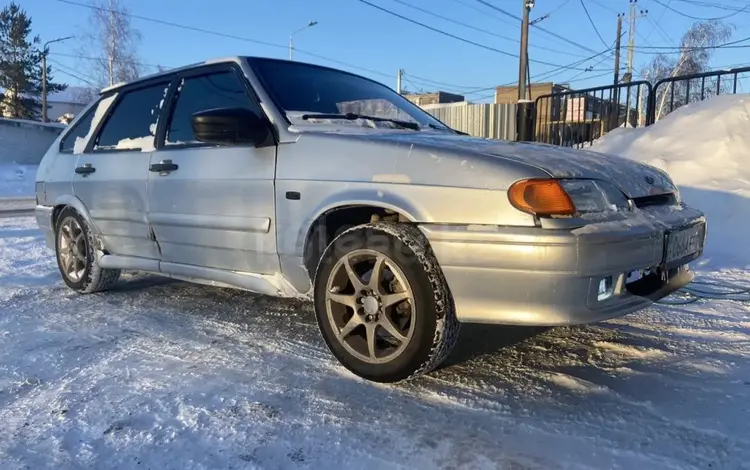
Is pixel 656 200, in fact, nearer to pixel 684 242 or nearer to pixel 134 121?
pixel 684 242

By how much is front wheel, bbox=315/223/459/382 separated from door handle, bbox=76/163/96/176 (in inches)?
95.8

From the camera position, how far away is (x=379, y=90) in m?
4.05

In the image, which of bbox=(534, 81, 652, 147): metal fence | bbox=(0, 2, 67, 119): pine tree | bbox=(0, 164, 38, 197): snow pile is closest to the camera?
bbox=(534, 81, 652, 147): metal fence

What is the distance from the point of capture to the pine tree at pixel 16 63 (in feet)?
145

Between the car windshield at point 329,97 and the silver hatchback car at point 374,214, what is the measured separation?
14 millimetres

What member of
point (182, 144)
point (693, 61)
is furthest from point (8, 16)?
point (182, 144)

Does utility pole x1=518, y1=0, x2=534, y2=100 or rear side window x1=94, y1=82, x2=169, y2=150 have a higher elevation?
utility pole x1=518, y1=0, x2=534, y2=100

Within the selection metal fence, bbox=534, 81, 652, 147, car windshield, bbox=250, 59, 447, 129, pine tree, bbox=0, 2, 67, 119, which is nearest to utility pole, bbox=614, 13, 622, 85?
metal fence, bbox=534, 81, 652, 147

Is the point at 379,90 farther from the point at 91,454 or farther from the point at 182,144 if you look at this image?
the point at 91,454

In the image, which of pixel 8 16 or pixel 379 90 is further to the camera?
pixel 8 16

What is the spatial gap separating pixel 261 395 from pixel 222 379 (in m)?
0.29

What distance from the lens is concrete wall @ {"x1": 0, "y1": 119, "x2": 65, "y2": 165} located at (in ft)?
93.4

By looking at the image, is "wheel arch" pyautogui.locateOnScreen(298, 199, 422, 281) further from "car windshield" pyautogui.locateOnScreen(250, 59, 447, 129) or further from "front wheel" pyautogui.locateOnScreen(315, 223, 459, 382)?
"car windshield" pyautogui.locateOnScreen(250, 59, 447, 129)

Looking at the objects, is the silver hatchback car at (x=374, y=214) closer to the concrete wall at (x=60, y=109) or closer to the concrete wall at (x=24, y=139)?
the concrete wall at (x=24, y=139)
